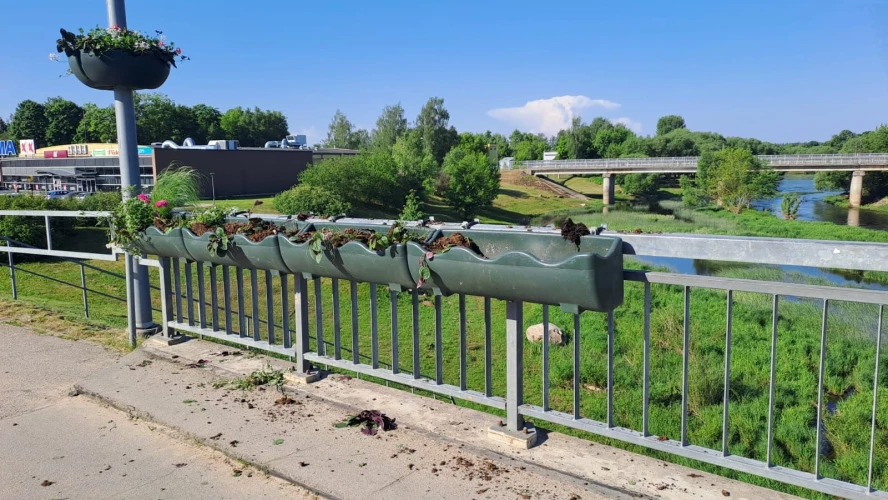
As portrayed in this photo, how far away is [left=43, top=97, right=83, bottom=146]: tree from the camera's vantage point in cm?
8319

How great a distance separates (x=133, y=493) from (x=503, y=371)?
30.9 feet

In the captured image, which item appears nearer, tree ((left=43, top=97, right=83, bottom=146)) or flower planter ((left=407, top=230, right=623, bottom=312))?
flower planter ((left=407, top=230, right=623, bottom=312))

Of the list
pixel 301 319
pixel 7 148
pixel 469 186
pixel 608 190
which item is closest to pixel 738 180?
pixel 608 190

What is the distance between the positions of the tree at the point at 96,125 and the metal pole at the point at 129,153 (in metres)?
75.7

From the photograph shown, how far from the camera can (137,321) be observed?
6.04 meters

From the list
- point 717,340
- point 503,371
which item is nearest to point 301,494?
point 503,371

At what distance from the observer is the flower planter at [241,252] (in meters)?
4.22

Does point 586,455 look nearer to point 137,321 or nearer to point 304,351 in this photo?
point 304,351

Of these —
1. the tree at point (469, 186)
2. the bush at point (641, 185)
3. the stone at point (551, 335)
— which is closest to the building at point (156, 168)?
the tree at point (469, 186)

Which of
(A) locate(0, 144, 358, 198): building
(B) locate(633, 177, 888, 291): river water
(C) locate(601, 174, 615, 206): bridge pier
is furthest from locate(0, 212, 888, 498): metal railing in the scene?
(C) locate(601, 174, 615, 206): bridge pier

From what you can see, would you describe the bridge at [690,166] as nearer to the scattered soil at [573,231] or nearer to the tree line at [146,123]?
the tree line at [146,123]

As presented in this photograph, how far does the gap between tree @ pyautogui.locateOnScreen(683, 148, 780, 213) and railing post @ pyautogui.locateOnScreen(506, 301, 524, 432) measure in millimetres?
55945

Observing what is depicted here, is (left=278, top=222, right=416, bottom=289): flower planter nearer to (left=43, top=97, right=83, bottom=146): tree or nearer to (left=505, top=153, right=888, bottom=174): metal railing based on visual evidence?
(left=505, top=153, right=888, bottom=174): metal railing

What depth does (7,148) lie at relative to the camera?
7225 cm
